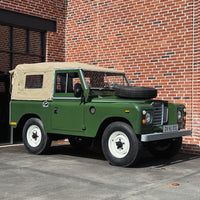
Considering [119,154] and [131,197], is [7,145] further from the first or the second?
[131,197]

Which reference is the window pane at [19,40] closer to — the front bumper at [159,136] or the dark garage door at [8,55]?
the dark garage door at [8,55]

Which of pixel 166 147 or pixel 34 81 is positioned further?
pixel 34 81

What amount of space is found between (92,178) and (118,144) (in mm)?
1179

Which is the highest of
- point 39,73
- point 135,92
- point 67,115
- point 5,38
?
point 5,38

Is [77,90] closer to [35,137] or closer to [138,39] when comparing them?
[35,137]

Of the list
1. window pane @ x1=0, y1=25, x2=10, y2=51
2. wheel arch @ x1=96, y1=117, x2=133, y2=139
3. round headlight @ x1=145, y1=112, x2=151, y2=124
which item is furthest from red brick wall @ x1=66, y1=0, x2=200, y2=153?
wheel arch @ x1=96, y1=117, x2=133, y2=139

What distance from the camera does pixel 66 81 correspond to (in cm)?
777

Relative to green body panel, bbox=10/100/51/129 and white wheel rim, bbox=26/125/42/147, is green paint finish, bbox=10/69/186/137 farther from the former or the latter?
white wheel rim, bbox=26/125/42/147

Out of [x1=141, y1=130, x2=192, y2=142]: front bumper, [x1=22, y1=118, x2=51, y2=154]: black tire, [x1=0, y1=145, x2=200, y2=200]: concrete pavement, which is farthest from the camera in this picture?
[x1=22, y1=118, x2=51, y2=154]: black tire

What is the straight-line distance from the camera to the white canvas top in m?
7.96

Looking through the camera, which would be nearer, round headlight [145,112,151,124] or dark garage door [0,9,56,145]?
round headlight [145,112,151,124]

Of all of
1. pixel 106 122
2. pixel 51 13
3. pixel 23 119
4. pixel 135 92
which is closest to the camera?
pixel 135 92

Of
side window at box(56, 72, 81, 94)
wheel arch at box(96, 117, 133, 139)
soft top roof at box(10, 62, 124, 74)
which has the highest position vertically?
soft top roof at box(10, 62, 124, 74)

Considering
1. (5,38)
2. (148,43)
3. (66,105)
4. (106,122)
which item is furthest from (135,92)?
(5,38)
